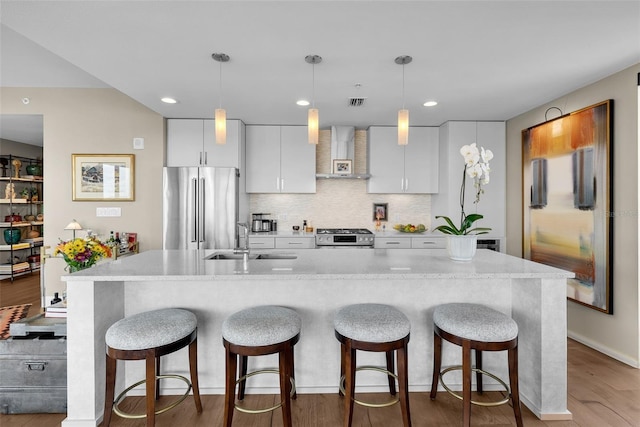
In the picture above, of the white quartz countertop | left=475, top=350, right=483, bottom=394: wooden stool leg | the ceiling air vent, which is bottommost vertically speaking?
left=475, top=350, right=483, bottom=394: wooden stool leg

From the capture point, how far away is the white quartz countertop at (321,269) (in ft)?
5.77

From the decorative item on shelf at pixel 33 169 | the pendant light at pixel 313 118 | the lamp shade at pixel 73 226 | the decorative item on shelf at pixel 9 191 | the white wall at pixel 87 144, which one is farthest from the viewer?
the decorative item on shelf at pixel 33 169

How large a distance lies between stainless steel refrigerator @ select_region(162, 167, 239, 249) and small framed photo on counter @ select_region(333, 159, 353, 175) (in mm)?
1453

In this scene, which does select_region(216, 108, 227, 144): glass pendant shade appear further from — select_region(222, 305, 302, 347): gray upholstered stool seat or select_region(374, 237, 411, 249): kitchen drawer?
select_region(374, 237, 411, 249): kitchen drawer

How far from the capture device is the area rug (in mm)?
3366

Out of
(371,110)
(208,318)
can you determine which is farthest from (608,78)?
(208,318)

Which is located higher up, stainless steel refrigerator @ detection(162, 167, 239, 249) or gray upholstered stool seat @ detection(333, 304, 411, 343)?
stainless steel refrigerator @ detection(162, 167, 239, 249)

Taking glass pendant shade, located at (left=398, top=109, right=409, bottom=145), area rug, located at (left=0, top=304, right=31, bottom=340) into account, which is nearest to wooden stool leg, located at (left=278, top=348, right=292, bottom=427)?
glass pendant shade, located at (left=398, top=109, right=409, bottom=145)

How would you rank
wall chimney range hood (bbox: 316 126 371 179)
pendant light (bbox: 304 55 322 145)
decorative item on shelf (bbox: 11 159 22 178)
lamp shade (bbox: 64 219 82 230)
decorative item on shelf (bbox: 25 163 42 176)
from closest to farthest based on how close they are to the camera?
pendant light (bbox: 304 55 322 145)
lamp shade (bbox: 64 219 82 230)
wall chimney range hood (bbox: 316 126 371 179)
decorative item on shelf (bbox: 11 159 22 178)
decorative item on shelf (bbox: 25 163 42 176)

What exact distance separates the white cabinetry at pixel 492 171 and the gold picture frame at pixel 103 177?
4139mm

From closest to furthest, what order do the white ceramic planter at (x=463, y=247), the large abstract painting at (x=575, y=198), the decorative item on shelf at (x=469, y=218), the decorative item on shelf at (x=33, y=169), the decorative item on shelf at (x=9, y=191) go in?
1. the decorative item on shelf at (x=469, y=218)
2. the white ceramic planter at (x=463, y=247)
3. the large abstract painting at (x=575, y=198)
4. the decorative item on shelf at (x=9, y=191)
5. the decorative item on shelf at (x=33, y=169)

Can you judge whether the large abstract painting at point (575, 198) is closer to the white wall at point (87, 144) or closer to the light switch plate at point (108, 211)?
the white wall at point (87, 144)

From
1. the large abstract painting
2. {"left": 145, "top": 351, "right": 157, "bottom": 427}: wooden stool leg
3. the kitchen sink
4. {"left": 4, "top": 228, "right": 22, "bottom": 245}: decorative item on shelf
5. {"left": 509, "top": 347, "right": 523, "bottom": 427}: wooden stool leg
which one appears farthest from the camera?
{"left": 4, "top": 228, "right": 22, "bottom": 245}: decorative item on shelf

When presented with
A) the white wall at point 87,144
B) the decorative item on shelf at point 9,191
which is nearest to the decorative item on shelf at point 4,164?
the decorative item on shelf at point 9,191
